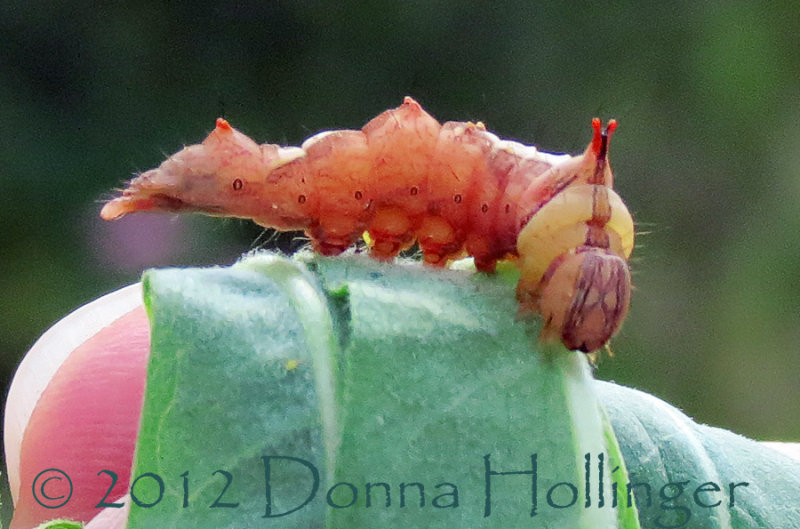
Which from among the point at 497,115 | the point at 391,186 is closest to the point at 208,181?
the point at 391,186

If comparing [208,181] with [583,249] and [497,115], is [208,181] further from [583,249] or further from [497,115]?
[497,115]

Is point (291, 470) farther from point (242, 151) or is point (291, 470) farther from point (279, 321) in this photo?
point (242, 151)

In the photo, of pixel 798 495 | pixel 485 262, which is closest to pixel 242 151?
pixel 485 262

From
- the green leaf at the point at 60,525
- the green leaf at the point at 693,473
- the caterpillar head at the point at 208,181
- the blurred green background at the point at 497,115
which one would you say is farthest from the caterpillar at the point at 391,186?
the blurred green background at the point at 497,115

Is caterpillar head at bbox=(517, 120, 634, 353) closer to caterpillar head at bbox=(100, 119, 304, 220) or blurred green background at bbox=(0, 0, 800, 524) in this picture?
caterpillar head at bbox=(100, 119, 304, 220)

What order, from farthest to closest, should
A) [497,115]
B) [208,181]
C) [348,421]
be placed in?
[497,115] → [208,181] → [348,421]

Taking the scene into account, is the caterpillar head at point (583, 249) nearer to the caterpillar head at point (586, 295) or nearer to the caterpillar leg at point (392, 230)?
the caterpillar head at point (586, 295)
